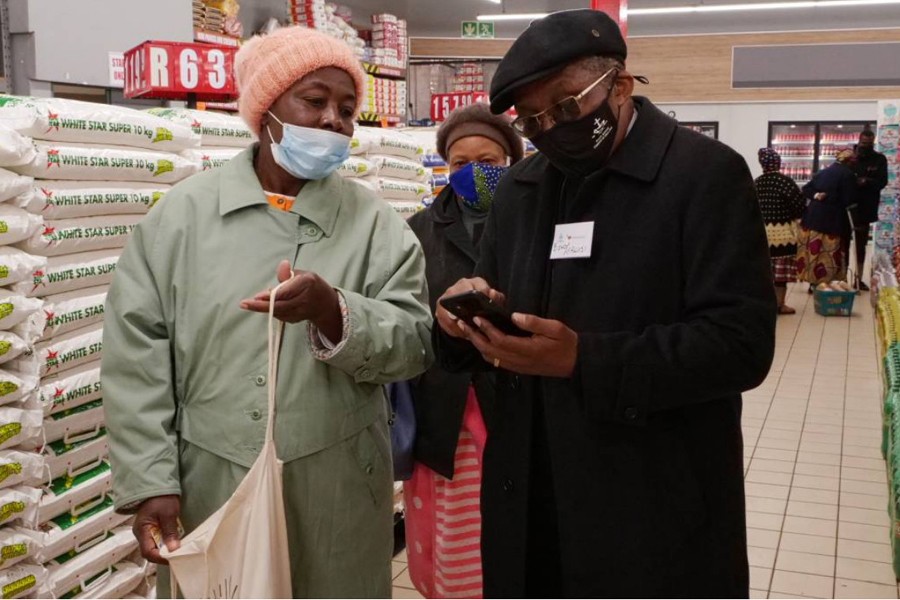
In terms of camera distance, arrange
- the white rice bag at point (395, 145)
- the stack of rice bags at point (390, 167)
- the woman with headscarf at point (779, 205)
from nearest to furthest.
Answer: the stack of rice bags at point (390, 167) → the white rice bag at point (395, 145) → the woman with headscarf at point (779, 205)

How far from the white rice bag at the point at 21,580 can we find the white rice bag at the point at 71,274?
0.73 m

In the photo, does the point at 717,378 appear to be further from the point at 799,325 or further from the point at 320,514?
the point at 799,325

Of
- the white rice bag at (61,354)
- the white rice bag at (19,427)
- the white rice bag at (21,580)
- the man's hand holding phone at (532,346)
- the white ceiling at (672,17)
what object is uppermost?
the white ceiling at (672,17)

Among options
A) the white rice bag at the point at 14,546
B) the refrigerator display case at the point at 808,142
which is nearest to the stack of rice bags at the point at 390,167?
the white rice bag at the point at 14,546

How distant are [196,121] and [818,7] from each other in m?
14.3

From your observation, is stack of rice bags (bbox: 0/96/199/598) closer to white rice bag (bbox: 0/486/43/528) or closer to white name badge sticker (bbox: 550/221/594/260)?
white rice bag (bbox: 0/486/43/528)

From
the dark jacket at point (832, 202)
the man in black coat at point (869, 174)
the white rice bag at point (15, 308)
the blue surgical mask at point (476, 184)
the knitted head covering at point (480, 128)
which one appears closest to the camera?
the white rice bag at point (15, 308)

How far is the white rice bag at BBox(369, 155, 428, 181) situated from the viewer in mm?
4258

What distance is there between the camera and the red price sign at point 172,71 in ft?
12.5

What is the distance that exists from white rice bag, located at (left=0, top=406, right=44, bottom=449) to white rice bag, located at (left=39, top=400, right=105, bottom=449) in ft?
0.22

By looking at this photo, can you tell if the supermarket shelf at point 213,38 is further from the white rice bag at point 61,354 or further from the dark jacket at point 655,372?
the dark jacket at point 655,372

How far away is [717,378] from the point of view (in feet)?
4.64

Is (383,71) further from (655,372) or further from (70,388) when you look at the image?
(655,372)

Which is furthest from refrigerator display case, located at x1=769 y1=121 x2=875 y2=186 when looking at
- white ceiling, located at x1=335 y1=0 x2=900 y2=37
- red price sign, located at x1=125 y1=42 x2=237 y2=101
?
red price sign, located at x1=125 y1=42 x2=237 y2=101
